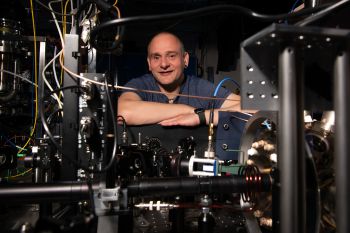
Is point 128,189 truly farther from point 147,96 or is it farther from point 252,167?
point 147,96

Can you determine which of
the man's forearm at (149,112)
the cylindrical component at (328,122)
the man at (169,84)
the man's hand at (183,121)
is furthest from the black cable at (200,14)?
the man at (169,84)

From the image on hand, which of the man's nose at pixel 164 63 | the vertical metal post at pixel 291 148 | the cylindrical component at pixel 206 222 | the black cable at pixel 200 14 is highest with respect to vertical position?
the man's nose at pixel 164 63

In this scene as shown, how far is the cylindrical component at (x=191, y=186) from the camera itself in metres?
0.63

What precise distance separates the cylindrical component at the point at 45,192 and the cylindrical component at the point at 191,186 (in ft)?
0.38

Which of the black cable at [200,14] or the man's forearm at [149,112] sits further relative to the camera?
the man's forearm at [149,112]

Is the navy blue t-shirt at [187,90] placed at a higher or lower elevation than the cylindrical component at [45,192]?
higher

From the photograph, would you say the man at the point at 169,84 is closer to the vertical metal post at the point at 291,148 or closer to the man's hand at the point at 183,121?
the man's hand at the point at 183,121

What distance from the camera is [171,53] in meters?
2.12

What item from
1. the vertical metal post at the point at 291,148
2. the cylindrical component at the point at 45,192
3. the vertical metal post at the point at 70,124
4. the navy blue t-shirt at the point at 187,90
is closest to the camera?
the vertical metal post at the point at 291,148

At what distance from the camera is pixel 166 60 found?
210 cm

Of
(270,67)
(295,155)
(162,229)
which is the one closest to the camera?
(295,155)

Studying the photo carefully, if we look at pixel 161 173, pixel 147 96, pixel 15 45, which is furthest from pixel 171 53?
pixel 161 173

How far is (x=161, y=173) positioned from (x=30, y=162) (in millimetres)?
464

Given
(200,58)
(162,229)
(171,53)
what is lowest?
(162,229)
